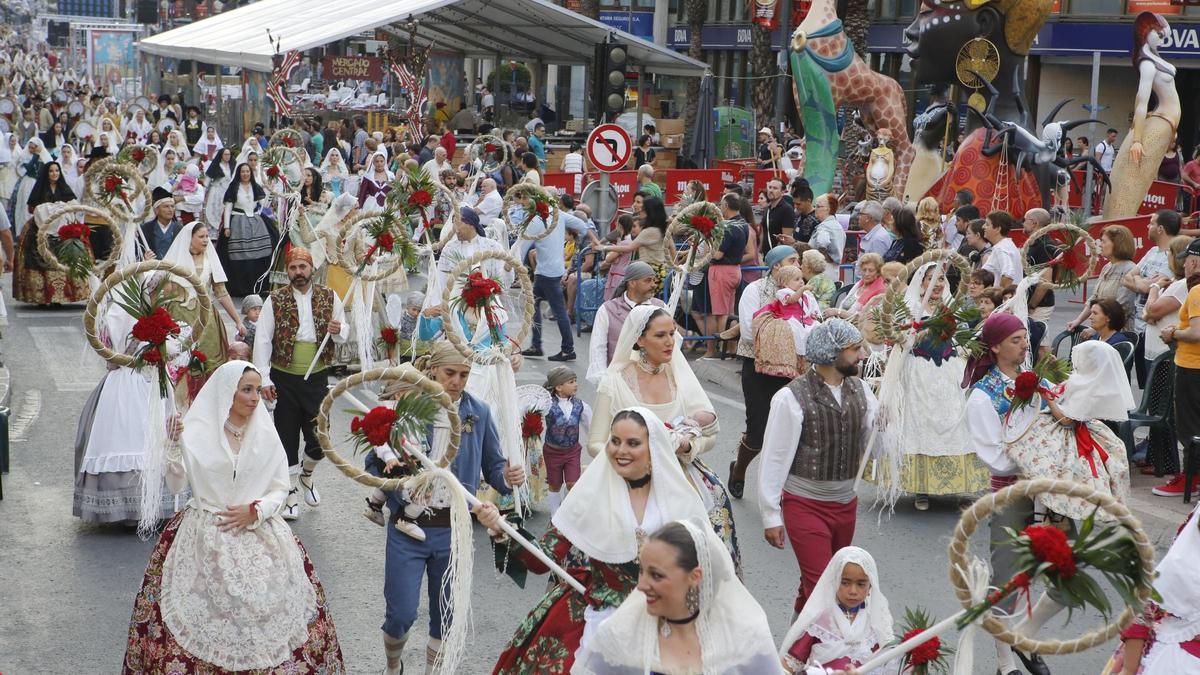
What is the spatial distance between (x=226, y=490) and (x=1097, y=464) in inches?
152

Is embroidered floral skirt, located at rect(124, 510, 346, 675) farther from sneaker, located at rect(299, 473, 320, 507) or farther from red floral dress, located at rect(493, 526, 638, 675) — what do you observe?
sneaker, located at rect(299, 473, 320, 507)

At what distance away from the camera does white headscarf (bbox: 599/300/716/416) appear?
707cm

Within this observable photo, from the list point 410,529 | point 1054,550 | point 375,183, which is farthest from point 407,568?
point 375,183

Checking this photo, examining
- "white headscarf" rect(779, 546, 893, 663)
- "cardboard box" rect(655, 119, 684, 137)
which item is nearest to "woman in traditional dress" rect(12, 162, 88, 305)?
"white headscarf" rect(779, 546, 893, 663)

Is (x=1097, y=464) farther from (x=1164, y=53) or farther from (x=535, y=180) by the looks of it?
(x=1164, y=53)

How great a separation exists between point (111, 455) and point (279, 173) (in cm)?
955

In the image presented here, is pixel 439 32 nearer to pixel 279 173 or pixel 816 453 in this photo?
pixel 279 173

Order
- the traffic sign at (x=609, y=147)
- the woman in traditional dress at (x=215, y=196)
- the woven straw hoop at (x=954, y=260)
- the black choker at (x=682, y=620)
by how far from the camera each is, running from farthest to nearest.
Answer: the woman in traditional dress at (x=215, y=196) < the traffic sign at (x=609, y=147) < the woven straw hoop at (x=954, y=260) < the black choker at (x=682, y=620)

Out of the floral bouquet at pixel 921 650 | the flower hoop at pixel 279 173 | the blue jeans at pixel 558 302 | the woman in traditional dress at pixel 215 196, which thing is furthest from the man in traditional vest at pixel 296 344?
the woman in traditional dress at pixel 215 196

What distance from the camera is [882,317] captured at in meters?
9.00

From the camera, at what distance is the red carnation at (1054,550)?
4.22 metres

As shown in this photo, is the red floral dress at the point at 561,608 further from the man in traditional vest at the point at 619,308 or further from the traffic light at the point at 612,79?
the traffic light at the point at 612,79

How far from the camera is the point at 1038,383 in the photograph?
6.92 m

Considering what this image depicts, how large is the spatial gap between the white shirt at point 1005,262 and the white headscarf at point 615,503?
8.20 metres
